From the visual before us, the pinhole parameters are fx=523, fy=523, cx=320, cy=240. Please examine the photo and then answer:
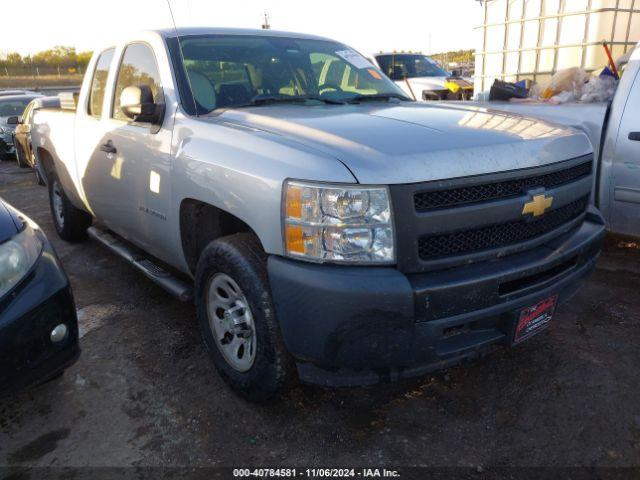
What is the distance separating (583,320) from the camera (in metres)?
3.43

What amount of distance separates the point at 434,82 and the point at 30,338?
32.8 feet

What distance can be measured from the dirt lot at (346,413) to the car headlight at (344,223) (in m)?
0.93

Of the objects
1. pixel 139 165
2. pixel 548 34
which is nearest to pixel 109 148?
pixel 139 165

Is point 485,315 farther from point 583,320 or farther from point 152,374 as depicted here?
point 152,374

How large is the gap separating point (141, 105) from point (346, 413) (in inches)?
78.6

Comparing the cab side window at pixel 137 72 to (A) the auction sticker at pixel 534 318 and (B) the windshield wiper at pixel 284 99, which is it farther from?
(A) the auction sticker at pixel 534 318

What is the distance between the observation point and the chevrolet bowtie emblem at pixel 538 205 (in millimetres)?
2297

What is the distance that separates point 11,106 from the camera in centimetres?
1298

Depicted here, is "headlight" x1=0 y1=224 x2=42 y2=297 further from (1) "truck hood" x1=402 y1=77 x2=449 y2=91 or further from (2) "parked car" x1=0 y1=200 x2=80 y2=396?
(1) "truck hood" x1=402 y1=77 x2=449 y2=91

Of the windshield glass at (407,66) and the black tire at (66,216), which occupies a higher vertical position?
the windshield glass at (407,66)

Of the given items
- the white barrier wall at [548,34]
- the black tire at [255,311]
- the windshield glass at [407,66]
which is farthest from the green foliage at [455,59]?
the black tire at [255,311]

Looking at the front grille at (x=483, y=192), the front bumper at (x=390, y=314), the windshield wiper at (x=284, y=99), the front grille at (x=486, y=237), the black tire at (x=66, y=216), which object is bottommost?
the black tire at (x=66, y=216)

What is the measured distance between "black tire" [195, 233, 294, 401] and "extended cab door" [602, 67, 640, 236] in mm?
2800

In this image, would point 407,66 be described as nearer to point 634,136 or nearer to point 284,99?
point 634,136
